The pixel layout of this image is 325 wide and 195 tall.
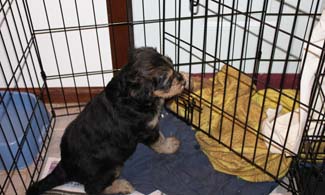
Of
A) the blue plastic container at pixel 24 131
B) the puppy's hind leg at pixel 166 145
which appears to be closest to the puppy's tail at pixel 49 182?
the blue plastic container at pixel 24 131

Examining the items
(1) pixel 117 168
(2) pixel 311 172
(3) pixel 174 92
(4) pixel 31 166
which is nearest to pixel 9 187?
(4) pixel 31 166

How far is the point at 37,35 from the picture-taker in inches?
99.0

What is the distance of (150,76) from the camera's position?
1.71 meters

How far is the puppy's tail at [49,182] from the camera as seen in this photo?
6.45ft

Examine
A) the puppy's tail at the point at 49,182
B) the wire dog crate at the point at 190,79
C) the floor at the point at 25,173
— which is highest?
the wire dog crate at the point at 190,79

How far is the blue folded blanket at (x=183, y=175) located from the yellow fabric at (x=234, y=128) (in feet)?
0.16

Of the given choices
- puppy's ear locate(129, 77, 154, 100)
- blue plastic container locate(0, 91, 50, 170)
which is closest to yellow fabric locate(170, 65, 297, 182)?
puppy's ear locate(129, 77, 154, 100)

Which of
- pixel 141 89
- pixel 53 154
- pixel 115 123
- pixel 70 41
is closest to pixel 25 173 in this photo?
pixel 53 154

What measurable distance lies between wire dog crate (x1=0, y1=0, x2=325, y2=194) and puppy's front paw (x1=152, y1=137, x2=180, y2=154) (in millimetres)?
156

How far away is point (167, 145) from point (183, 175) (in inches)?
8.4

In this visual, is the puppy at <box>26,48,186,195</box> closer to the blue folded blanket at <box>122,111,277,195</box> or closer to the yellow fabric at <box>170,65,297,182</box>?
the blue folded blanket at <box>122,111,277,195</box>

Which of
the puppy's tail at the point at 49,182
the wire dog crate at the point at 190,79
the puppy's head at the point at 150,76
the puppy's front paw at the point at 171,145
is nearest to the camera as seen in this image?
the puppy's head at the point at 150,76

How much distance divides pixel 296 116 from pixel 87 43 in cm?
142

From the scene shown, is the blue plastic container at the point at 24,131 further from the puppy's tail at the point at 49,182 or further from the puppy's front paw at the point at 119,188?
the puppy's front paw at the point at 119,188
